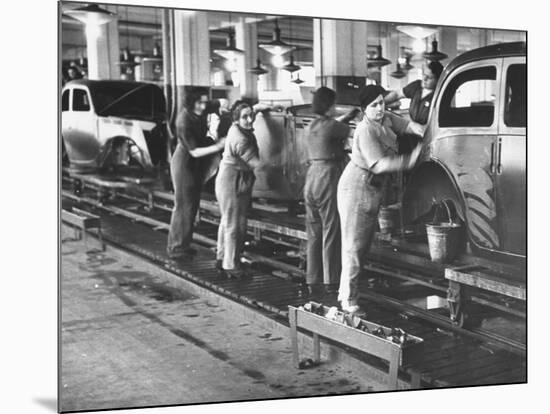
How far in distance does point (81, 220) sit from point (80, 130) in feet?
1.55

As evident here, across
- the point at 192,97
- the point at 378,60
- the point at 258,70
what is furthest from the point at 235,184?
the point at 378,60

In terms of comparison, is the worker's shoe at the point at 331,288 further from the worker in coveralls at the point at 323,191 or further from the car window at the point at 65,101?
the car window at the point at 65,101

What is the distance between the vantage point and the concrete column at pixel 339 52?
473 centimetres

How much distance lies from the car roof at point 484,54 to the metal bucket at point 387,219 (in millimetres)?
856

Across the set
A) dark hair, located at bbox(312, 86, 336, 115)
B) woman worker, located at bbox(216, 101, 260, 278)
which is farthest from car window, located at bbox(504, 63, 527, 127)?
woman worker, located at bbox(216, 101, 260, 278)

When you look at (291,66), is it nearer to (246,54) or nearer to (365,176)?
(246,54)

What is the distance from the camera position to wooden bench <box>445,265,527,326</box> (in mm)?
4820

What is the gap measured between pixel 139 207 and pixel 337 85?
1.31m

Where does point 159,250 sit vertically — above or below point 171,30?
below

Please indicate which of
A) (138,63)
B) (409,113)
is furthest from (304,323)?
(138,63)

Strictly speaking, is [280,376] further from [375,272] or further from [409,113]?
[409,113]

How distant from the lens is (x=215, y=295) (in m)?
4.73

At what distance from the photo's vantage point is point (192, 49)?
458 centimetres

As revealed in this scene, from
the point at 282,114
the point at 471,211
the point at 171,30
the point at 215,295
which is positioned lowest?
the point at 215,295
